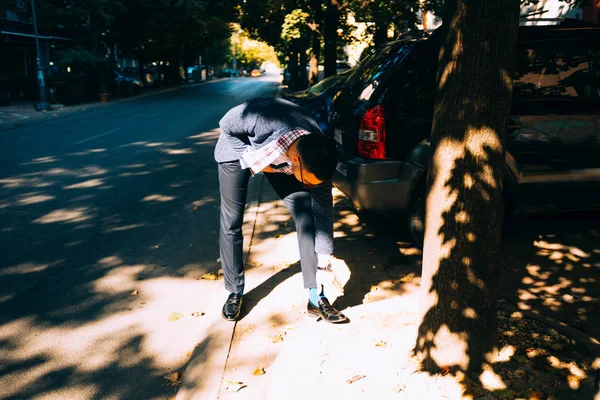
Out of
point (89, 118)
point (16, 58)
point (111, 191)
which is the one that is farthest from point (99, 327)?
point (16, 58)

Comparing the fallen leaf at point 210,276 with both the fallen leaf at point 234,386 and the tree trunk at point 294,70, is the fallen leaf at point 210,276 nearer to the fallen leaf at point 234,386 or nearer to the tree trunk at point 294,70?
the fallen leaf at point 234,386

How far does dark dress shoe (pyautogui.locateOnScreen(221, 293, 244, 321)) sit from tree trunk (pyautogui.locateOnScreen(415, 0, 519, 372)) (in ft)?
5.05

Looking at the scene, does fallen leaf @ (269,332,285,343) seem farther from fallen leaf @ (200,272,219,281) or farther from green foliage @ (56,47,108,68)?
green foliage @ (56,47,108,68)

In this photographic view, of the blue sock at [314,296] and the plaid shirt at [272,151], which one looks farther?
the blue sock at [314,296]

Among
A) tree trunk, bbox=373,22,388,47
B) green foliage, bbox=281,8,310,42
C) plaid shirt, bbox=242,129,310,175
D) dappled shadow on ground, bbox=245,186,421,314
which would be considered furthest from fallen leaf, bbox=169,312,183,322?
green foliage, bbox=281,8,310,42

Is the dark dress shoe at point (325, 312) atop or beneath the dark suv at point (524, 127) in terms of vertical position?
beneath

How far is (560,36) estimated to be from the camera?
4977mm

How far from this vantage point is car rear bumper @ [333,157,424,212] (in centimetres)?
487

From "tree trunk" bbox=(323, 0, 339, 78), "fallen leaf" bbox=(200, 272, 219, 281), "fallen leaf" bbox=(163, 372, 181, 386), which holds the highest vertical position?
"tree trunk" bbox=(323, 0, 339, 78)

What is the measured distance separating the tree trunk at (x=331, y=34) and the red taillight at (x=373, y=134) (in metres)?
8.82

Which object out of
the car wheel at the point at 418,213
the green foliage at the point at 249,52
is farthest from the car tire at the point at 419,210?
the green foliage at the point at 249,52

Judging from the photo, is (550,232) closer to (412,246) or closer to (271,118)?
(412,246)

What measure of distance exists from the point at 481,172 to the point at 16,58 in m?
41.0

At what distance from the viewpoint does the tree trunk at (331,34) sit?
13120mm
